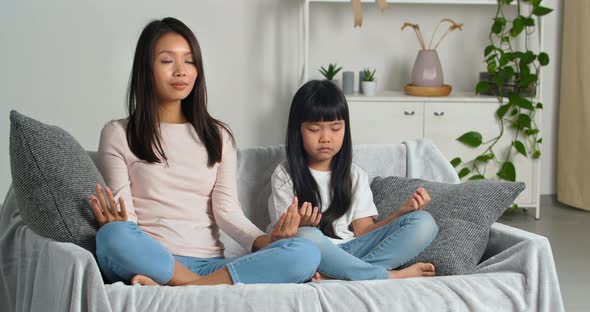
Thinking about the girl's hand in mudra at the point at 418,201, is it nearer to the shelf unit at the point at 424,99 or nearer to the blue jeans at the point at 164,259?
the blue jeans at the point at 164,259

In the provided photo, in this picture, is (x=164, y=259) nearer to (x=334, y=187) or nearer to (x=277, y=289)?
(x=277, y=289)

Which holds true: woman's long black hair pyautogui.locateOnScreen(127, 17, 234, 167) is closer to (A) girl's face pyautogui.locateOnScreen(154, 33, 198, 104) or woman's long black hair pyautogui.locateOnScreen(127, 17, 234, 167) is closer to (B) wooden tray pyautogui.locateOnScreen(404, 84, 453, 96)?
(A) girl's face pyautogui.locateOnScreen(154, 33, 198, 104)

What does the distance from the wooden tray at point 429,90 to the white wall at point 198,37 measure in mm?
315

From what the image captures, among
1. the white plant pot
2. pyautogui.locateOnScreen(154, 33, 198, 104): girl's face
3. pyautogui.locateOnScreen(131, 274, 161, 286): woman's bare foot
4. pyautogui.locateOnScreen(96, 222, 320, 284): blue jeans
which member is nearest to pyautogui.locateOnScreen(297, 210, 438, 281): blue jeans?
pyautogui.locateOnScreen(96, 222, 320, 284): blue jeans

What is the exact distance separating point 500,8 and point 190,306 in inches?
130

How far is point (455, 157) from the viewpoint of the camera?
4.68 meters

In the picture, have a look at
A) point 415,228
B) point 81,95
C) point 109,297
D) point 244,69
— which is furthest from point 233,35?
point 109,297

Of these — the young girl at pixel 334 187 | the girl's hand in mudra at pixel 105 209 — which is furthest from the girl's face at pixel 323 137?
the girl's hand in mudra at pixel 105 209

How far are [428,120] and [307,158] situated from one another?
78.3 inches

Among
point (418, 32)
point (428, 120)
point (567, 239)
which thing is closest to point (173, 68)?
point (428, 120)

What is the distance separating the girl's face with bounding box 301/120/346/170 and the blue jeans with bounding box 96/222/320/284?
0.46 meters

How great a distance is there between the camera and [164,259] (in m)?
2.22

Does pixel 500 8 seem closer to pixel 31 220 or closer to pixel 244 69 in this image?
pixel 244 69

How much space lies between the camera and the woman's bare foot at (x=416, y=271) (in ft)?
7.98
